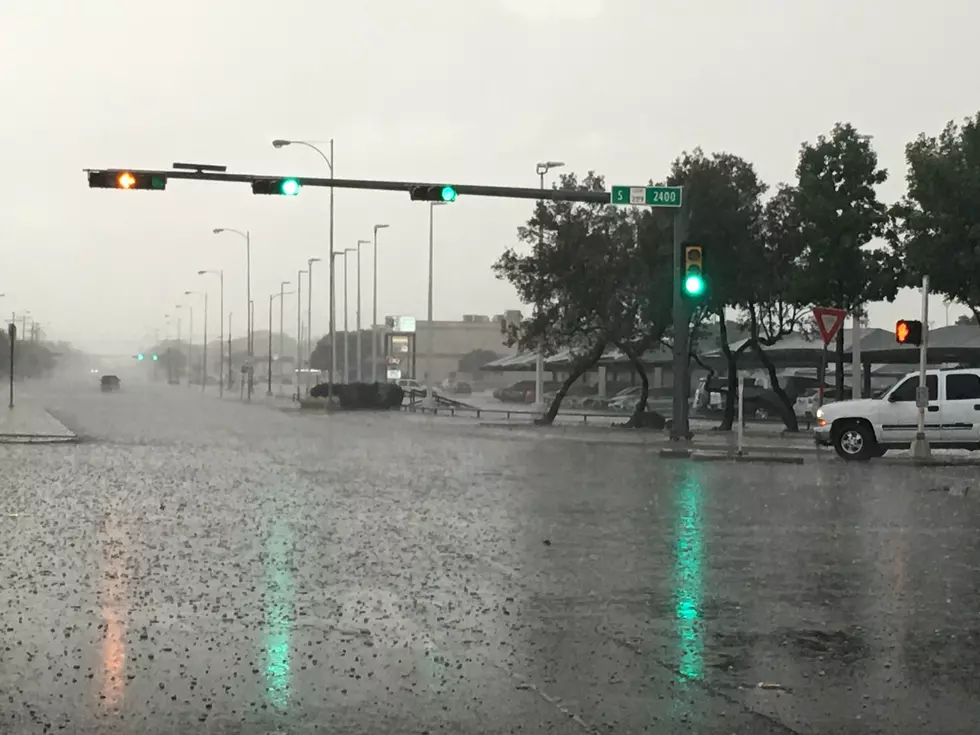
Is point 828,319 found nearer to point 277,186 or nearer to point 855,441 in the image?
point 855,441

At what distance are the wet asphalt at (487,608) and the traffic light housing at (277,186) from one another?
820 centimetres

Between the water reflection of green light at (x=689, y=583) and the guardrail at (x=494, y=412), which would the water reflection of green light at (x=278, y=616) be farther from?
the guardrail at (x=494, y=412)

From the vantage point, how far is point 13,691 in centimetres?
704

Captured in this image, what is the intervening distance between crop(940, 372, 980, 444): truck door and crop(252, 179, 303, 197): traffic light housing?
46.3 ft

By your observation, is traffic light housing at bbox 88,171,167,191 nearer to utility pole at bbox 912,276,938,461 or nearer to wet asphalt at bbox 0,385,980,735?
wet asphalt at bbox 0,385,980,735

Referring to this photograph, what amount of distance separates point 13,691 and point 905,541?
9.61 metres

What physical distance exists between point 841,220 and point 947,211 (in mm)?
7116

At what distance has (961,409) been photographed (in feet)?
85.7

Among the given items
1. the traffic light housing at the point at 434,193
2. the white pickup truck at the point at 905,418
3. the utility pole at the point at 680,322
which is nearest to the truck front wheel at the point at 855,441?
the white pickup truck at the point at 905,418

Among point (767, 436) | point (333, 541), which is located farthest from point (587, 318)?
point (333, 541)

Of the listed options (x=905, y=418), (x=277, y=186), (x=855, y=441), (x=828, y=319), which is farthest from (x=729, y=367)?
(x=277, y=186)

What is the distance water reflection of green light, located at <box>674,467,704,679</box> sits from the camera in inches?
317

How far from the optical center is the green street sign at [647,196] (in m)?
27.8

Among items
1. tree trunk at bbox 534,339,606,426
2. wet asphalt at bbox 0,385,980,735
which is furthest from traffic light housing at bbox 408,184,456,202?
tree trunk at bbox 534,339,606,426
